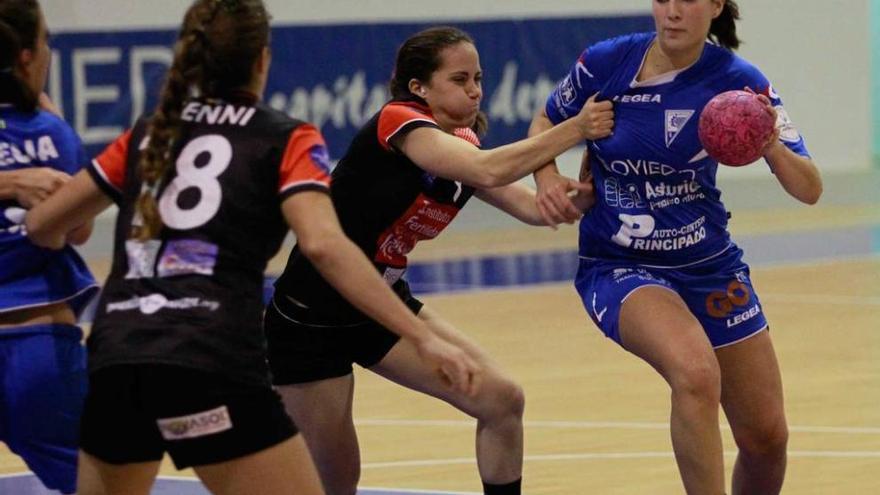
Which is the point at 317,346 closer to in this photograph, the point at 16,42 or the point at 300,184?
the point at 16,42

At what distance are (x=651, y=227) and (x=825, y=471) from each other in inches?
72.2

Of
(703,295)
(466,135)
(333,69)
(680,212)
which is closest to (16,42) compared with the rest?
(466,135)

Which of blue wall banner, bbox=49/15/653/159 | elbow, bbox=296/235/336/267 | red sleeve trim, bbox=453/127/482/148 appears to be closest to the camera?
elbow, bbox=296/235/336/267

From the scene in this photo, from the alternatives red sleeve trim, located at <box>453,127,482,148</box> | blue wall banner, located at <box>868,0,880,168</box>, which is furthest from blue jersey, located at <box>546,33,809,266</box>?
blue wall banner, located at <box>868,0,880,168</box>

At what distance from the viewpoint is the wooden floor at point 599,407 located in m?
6.50

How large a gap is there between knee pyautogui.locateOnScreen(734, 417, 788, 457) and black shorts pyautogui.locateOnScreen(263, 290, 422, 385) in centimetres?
107

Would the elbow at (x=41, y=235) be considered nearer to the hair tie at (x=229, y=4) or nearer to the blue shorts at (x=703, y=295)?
the hair tie at (x=229, y=4)

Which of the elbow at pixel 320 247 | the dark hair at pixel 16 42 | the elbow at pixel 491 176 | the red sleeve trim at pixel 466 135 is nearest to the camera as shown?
the elbow at pixel 320 247

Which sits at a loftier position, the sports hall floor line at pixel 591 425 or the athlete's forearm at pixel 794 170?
the athlete's forearm at pixel 794 170

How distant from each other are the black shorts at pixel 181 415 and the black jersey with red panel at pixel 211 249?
0.11 feet

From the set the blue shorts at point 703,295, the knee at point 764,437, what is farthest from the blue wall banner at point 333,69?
the knee at point 764,437

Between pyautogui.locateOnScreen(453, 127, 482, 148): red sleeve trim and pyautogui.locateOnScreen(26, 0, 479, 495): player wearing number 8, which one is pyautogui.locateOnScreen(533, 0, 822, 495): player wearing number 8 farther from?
pyautogui.locateOnScreen(26, 0, 479, 495): player wearing number 8

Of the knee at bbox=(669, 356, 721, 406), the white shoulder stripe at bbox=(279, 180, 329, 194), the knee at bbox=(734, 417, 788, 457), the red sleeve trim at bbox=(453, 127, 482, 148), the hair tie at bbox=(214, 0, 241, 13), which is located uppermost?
the hair tie at bbox=(214, 0, 241, 13)

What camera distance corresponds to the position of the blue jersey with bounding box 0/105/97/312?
4.26 m
